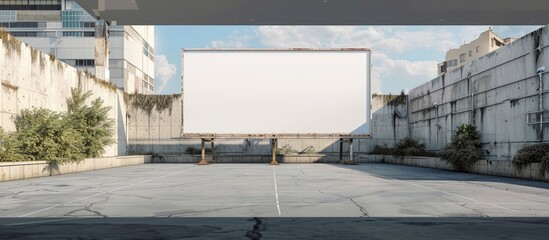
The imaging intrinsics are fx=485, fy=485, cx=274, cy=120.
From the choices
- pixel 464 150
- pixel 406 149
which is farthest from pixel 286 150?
pixel 464 150

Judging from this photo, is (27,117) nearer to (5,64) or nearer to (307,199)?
(5,64)

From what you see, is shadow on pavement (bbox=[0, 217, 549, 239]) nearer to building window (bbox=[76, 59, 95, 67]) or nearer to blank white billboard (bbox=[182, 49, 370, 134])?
blank white billboard (bbox=[182, 49, 370, 134])

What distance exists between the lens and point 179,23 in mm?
10859

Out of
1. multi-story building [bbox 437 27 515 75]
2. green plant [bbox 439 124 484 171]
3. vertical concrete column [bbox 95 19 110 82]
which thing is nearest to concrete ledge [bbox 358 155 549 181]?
green plant [bbox 439 124 484 171]

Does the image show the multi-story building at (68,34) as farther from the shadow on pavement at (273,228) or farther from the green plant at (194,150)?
the shadow on pavement at (273,228)

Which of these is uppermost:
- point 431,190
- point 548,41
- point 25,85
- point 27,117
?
point 548,41

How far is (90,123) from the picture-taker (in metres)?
25.0

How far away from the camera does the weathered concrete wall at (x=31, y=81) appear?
18.6m

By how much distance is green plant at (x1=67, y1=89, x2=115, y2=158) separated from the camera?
2411 cm

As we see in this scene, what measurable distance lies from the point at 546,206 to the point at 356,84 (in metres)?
22.1

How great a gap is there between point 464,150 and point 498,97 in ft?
9.21

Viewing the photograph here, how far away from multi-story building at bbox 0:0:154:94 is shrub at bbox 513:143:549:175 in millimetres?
73662

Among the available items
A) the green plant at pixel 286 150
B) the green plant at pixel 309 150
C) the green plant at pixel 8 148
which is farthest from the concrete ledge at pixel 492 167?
the green plant at pixel 8 148

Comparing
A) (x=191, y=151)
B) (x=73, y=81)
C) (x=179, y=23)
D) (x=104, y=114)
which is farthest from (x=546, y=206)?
(x=191, y=151)
